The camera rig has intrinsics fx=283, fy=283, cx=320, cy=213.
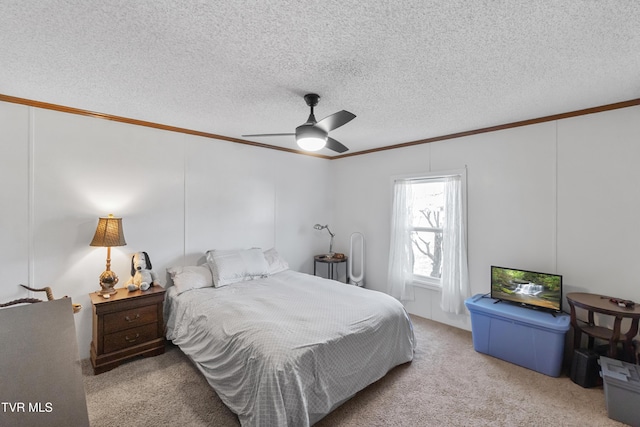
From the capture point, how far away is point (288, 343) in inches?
75.2

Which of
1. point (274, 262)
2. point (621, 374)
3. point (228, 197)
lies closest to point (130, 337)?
point (274, 262)

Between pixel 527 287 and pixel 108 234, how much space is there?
4.22 metres

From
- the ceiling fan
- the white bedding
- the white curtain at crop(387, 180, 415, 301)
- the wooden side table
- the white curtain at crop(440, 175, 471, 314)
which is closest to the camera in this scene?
the white bedding

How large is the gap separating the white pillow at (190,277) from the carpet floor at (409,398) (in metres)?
0.70

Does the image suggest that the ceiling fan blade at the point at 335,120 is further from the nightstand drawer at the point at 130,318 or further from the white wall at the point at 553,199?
the nightstand drawer at the point at 130,318

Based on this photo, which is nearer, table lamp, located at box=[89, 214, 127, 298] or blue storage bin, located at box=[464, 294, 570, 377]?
blue storage bin, located at box=[464, 294, 570, 377]

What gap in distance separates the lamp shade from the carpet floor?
1.16m

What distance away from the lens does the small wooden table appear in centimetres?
226

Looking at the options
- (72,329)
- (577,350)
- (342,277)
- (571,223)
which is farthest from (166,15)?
(342,277)

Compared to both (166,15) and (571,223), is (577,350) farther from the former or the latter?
(166,15)

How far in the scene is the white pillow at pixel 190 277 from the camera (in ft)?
10.0

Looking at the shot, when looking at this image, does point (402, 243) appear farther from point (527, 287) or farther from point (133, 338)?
point (133, 338)

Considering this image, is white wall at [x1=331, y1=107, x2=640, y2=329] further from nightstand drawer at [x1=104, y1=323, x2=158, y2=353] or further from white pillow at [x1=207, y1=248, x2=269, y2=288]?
nightstand drawer at [x1=104, y1=323, x2=158, y2=353]

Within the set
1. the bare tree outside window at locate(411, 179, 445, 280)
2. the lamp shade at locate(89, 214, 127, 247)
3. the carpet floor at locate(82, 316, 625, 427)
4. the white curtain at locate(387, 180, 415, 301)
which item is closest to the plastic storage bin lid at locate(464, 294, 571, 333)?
the carpet floor at locate(82, 316, 625, 427)
